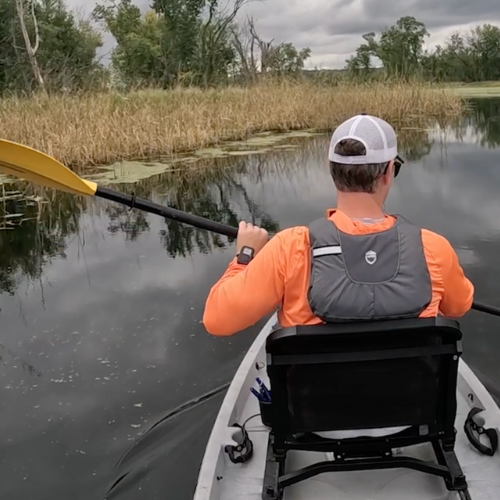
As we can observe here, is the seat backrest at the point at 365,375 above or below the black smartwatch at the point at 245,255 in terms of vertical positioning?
below

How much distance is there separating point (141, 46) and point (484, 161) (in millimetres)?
19415

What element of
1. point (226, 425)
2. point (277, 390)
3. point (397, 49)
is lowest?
point (226, 425)

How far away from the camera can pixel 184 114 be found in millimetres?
11070

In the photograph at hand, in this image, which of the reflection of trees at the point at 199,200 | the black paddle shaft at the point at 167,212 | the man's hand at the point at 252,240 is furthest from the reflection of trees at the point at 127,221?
the man's hand at the point at 252,240

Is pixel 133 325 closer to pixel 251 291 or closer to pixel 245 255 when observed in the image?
pixel 245 255

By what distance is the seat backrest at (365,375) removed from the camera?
4.76ft

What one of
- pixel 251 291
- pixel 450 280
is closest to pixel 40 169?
pixel 251 291

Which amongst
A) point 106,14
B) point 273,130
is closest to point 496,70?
point 106,14

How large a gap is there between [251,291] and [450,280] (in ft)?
1.54

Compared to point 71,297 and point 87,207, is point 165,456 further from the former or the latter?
point 87,207

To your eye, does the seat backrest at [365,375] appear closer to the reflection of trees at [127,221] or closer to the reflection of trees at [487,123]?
the reflection of trees at [127,221]

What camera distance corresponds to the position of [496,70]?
47.5 metres

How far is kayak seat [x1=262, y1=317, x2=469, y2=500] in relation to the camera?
1.47 metres

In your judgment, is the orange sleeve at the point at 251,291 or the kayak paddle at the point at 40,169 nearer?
the orange sleeve at the point at 251,291
